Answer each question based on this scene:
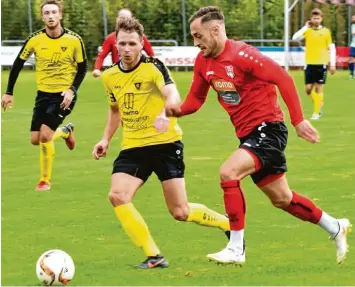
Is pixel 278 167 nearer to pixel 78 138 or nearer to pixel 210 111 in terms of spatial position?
pixel 78 138

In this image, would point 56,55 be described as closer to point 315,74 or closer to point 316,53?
point 315,74

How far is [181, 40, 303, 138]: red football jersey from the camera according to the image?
7.88m

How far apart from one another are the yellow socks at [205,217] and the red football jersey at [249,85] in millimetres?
959

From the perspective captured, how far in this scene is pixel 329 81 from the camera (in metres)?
32.0

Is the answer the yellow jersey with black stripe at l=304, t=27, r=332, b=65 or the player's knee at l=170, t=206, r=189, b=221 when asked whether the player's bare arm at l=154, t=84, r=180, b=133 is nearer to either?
the player's knee at l=170, t=206, r=189, b=221

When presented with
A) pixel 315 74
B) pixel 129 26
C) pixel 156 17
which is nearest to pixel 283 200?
pixel 129 26

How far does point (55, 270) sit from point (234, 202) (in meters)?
1.49

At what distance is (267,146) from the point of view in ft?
26.2

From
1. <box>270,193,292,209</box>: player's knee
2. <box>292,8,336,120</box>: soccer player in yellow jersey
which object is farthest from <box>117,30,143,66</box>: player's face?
<box>292,8,336,120</box>: soccer player in yellow jersey

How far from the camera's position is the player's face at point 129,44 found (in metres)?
8.29

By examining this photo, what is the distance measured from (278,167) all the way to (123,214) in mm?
1322

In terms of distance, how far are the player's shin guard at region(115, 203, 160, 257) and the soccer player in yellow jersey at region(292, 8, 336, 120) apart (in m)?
13.6

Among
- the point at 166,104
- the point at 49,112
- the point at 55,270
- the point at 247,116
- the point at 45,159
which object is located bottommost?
the point at 45,159

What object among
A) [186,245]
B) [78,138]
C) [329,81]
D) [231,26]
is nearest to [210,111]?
[78,138]
